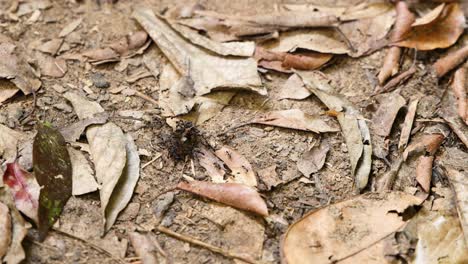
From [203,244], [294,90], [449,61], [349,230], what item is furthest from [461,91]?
[203,244]

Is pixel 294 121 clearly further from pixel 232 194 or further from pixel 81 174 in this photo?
pixel 81 174

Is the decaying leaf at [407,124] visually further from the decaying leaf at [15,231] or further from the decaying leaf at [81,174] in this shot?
the decaying leaf at [15,231]

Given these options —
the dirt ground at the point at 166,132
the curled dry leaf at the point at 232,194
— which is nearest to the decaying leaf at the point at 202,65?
the dirt ground at the point at 166,132

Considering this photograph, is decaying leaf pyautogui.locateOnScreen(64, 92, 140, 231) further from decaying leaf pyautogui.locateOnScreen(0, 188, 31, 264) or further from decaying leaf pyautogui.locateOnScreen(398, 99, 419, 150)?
decaying leaf pyautogui.locateOnScreen(398, 99, 419, 150)

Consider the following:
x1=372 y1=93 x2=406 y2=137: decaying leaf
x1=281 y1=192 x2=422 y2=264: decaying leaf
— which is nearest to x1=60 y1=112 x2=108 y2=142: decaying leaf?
x1=281 y1=192 x2=422 y2=264: decaying leaf

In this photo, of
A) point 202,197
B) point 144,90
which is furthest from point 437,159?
point 144,90

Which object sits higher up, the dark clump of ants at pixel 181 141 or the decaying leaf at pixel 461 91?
the decaying leaf at pixel 461 91
